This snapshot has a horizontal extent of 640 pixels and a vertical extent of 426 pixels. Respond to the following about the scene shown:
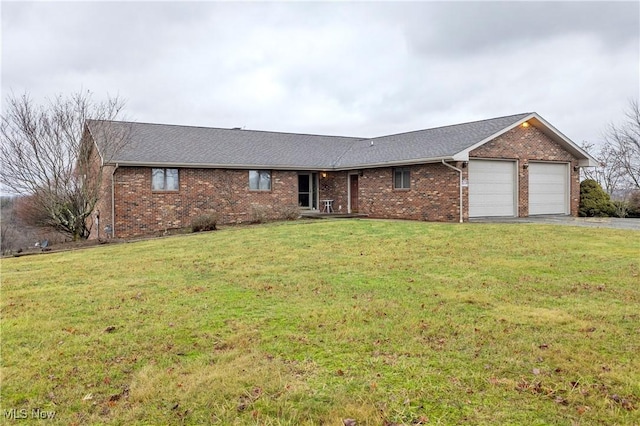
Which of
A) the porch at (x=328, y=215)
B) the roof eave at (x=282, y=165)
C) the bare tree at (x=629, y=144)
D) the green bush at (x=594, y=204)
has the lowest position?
the porch at (x=328, y=215)

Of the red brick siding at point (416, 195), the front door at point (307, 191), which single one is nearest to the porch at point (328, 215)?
the red brick siding at point (416, 195)

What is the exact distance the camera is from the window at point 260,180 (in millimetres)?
20156

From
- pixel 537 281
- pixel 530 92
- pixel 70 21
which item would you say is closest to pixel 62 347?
pixel 537 281

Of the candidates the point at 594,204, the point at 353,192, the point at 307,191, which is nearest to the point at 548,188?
the point at 594,204

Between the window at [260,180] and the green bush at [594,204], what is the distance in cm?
1473

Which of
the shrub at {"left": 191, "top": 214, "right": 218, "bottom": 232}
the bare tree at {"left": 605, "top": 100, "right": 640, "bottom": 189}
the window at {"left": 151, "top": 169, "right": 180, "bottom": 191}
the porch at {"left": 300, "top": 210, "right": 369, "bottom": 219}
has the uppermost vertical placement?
the bare tree at {"left": 605, "top": 100, "right": 640, "bottom": 189}

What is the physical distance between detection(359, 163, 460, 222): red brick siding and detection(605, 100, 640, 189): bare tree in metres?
20.8

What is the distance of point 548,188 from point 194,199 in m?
15.6

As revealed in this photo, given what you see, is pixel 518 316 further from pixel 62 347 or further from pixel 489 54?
pixel 489 54

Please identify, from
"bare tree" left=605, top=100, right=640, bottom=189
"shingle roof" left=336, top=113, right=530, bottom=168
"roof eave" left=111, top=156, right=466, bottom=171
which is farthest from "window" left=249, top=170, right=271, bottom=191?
"bare tree" left=605, top=100, right=640, bottom=189

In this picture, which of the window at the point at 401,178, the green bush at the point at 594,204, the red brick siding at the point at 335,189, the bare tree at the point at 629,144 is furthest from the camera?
the bare tree at the point at 629,144

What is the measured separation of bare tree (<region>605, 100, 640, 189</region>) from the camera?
99.5 ft

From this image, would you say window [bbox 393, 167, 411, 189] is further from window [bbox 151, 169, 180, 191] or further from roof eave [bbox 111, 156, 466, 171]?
window [bbox 151, 169, 180, 191]

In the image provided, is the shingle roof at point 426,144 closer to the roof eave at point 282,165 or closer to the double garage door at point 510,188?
the roof eave at point 282,165
